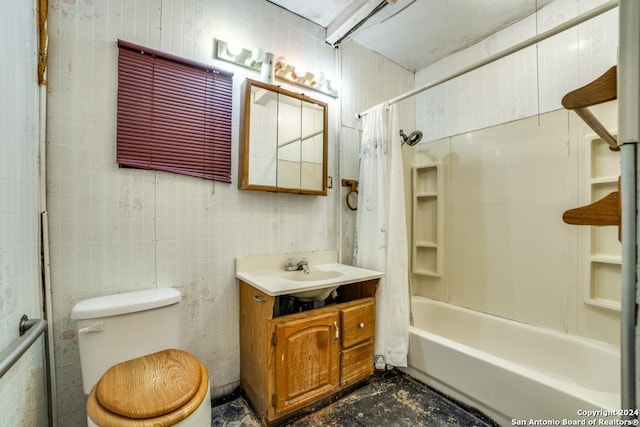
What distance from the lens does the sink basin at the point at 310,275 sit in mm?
1854

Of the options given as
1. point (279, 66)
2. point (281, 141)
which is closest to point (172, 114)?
point (281, 141)

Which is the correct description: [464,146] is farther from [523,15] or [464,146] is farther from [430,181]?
[523,15]

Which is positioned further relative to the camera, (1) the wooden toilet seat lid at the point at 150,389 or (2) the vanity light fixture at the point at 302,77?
(2) the vanity light fixture at the point at 302,77

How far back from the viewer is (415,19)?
206cm

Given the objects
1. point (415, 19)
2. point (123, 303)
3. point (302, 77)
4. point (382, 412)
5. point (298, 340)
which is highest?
point (415, 19)

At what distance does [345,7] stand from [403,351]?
2.41m

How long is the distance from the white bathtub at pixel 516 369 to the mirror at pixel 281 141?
1331 mm

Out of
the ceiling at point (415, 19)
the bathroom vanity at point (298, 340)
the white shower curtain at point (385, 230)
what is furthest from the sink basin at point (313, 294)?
the ceiling at point (415, 19)

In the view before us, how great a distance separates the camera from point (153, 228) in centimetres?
150

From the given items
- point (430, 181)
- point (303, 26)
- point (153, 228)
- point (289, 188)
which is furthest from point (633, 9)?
point (430, 181)

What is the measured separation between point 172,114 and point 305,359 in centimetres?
152

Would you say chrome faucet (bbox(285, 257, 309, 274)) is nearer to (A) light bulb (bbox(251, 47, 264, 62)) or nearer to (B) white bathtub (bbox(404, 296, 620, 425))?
(B) white bathtub (bbox(404, 296, 620, 425))

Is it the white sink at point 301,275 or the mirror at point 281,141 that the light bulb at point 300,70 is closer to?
the mirror at point 281,141

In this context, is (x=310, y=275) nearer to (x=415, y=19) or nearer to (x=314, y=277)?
(x=314, y=277)
